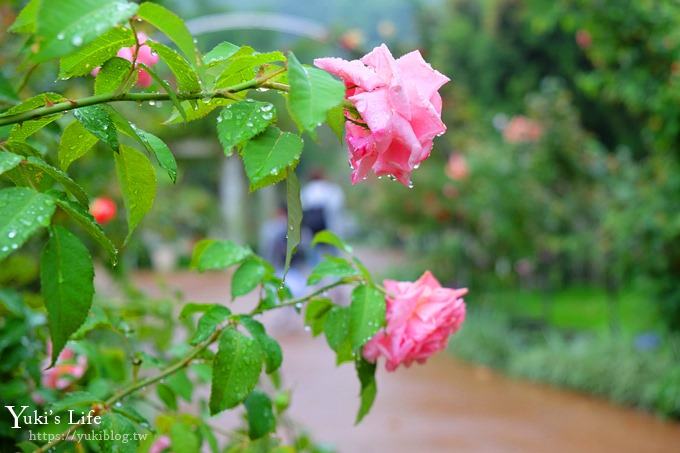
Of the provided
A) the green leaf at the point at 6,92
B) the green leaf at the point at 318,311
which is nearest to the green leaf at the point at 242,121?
the green leaf at the point at 6,92

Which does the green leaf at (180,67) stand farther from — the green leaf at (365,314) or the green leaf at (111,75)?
the green leaf at (365,314)

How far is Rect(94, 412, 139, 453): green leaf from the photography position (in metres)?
0.93

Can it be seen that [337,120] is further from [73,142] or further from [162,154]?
[73,142]

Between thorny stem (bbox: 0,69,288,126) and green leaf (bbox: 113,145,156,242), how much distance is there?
70mm

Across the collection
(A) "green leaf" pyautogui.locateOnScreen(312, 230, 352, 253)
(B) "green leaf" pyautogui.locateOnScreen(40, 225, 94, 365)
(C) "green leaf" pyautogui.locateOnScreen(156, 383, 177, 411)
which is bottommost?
(C) "green leaf" pyautogui.locateOnScreen(156, 383, 177, 411)

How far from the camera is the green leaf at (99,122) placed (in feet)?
2.52

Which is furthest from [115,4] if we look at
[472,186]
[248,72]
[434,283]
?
[472,186]

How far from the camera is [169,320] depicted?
7.24 feet

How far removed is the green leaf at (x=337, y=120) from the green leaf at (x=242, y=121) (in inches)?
2.2

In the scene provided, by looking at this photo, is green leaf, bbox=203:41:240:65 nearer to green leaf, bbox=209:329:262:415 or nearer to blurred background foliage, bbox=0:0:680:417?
blurred background foliage, bbox=0:0:680:417

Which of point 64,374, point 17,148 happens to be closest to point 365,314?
point 17,148

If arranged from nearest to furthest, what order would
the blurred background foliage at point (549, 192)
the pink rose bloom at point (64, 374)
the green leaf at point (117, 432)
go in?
the green leaf at point (117, 432) → the pink rose bloom at point (64, 374) → the blurred background foliage at point (549, 192)

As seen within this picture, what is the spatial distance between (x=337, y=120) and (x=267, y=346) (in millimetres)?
410

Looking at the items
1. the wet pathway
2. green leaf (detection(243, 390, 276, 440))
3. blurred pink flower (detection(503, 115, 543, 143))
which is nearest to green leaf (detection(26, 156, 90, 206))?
green leaf (detection(243, 390, 276, 440))
